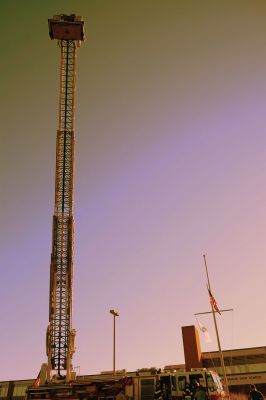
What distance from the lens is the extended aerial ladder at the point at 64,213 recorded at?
81.2 feet

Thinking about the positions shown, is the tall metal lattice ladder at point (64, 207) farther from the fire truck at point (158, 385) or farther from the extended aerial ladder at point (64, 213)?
the fire truck at point (158, 385)

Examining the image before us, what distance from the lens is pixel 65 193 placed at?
28875 millimetres

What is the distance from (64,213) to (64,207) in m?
0.52

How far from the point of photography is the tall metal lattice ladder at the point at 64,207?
25.0m

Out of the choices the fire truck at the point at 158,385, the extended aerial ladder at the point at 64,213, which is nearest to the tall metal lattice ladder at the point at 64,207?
the extended aerial ladder at the point at 64,213

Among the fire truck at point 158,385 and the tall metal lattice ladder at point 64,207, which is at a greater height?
the tall metal lattice ladder at point 64,207

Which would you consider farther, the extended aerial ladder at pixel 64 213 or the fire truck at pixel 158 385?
the extended aerial ladder at pixel 64 213

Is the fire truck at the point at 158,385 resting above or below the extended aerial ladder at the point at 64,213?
below

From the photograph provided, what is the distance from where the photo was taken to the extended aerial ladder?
974 inches

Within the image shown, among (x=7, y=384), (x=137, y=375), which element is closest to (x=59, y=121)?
(x=137, y=375)

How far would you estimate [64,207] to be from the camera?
1118 inches

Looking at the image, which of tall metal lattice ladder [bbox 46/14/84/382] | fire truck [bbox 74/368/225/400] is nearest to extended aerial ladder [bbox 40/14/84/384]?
tall metal lattice ladder [bbox 46/14/84/382]

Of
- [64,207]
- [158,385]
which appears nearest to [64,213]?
[64,207]

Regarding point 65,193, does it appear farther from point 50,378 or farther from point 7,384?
point 7,384
